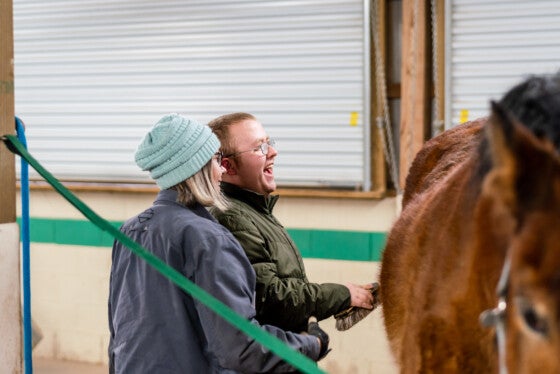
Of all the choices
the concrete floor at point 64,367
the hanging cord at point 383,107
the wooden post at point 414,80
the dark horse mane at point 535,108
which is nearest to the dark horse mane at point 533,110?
the dark horse mane at point 535,108

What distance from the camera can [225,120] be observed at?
→ 2650mm

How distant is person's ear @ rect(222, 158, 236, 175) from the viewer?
259 centimetres

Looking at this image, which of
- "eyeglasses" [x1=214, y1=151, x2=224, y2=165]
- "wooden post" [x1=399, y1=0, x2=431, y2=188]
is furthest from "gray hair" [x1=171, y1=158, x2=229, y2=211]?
"wooden post" [x1=399, y1=0, x2=431, y2=188]

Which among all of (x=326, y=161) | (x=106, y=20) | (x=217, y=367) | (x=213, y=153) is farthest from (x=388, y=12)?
(x=217, y=367)

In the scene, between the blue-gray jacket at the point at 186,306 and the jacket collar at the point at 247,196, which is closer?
the blue-gray jacket at the point at 186,306

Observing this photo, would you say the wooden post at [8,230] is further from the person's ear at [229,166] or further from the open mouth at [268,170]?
the open mouth at [268,170]

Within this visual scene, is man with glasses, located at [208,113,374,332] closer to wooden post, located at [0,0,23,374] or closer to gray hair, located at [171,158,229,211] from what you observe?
gray hair, located at [171,158,229,211]

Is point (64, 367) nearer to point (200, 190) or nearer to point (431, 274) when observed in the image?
point (200, 190)

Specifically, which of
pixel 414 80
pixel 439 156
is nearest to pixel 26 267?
pixel 439 156

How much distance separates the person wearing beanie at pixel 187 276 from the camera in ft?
6.76

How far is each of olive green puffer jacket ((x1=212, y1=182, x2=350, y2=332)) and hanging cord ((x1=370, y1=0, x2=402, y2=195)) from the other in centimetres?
236

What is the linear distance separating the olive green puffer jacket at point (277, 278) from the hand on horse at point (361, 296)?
33 mm

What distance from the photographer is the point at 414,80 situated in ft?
15.1

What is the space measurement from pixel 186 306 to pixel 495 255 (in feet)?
3.23
